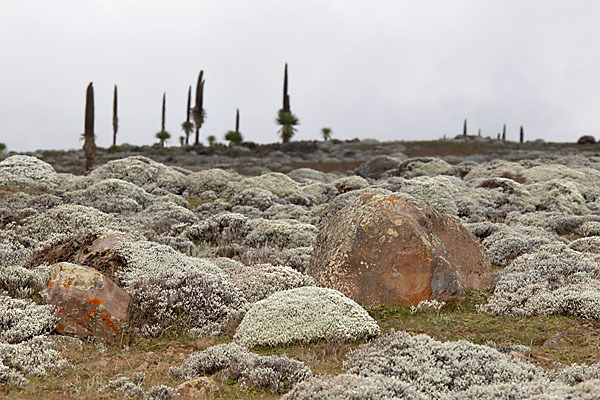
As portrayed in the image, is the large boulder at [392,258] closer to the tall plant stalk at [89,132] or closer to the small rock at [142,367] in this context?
the small rock at [142,367]

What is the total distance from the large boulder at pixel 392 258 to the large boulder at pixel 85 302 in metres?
3.38

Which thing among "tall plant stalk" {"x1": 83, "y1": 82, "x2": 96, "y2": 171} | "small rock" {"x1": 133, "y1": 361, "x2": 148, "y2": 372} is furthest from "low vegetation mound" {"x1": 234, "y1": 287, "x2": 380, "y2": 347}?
"tall plant stalk" {"x1": 83, "y1": 82, "x2": 96, "y2": 171}

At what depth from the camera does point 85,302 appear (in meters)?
6.67

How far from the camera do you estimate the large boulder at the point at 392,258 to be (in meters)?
7.88

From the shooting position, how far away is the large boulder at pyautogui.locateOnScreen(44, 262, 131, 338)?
6609 millimetres

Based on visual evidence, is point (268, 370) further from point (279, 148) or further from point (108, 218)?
point (279, 148)

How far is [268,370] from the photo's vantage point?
530 cm

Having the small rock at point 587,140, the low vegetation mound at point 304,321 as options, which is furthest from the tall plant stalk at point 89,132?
the small rock at point 587,140

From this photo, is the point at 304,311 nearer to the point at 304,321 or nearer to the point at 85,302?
the point at 304,321

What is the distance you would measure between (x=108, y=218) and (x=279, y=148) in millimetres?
42687

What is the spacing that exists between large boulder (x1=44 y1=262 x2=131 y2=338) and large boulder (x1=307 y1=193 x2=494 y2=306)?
338 cm

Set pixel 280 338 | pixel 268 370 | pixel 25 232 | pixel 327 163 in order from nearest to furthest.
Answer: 1. pixel 268 370
2. pixel 280 338
3. pixel 25 232
4. pixel 327 163

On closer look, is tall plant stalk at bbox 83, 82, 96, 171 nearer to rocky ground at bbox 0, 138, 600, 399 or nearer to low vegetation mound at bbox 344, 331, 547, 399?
rocky ground at bbox 0, 138, 600, 399

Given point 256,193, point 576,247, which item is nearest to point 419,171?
point 256,193
